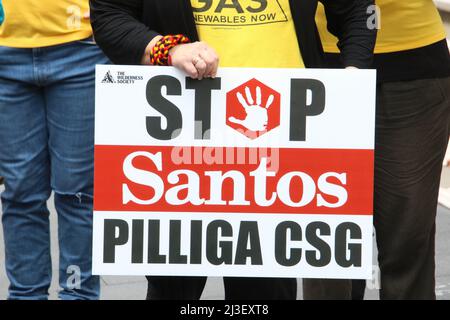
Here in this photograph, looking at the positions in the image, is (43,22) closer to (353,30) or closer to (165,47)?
(165,47)

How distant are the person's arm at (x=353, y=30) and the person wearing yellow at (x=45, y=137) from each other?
38.2 inches

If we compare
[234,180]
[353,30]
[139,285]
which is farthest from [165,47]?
[139,285]

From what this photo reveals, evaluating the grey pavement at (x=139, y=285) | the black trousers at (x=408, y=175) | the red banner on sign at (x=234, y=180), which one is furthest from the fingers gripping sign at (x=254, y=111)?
the grey pavement at (x=139, y=285)

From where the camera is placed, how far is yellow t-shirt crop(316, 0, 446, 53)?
3.67 metres

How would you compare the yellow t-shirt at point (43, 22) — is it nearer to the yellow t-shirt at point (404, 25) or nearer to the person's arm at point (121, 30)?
the person's arm at point (121, 30)

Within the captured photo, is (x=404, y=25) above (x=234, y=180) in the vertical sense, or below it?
above

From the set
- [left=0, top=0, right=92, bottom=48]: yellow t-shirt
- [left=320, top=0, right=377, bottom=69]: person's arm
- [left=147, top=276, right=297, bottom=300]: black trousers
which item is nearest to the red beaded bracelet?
[left=320, top=0, right=377, bottom=69]: person's arm

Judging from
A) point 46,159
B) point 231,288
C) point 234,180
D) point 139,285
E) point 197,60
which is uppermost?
point 197,60

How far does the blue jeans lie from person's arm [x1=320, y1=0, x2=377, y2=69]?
3.28 feet

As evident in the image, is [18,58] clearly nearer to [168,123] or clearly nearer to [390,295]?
[168,123]

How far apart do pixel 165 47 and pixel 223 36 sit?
161 mm

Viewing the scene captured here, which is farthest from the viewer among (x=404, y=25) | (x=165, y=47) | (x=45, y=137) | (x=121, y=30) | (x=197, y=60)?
(x=45, y=137)

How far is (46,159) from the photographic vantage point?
13.6 ft

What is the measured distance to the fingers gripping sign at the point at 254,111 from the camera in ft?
10.1
